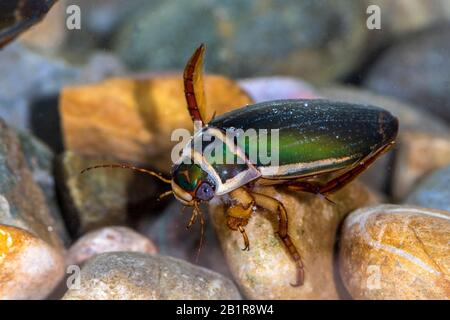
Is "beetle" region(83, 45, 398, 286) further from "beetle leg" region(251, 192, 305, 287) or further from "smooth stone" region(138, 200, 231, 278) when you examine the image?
"smooth stone" region(138, 200, 231, 278)

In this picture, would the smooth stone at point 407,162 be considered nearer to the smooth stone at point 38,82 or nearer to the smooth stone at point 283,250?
the smooth stone at point 283,250

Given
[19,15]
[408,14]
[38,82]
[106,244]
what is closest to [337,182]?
[106,244]

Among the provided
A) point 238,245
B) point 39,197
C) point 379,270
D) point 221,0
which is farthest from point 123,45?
point 379,270

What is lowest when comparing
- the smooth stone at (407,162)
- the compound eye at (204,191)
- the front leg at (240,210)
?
the smooth stone at (407,162)

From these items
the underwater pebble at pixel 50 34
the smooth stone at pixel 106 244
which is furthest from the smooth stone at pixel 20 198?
the underwater pebble at pixel 50 34
